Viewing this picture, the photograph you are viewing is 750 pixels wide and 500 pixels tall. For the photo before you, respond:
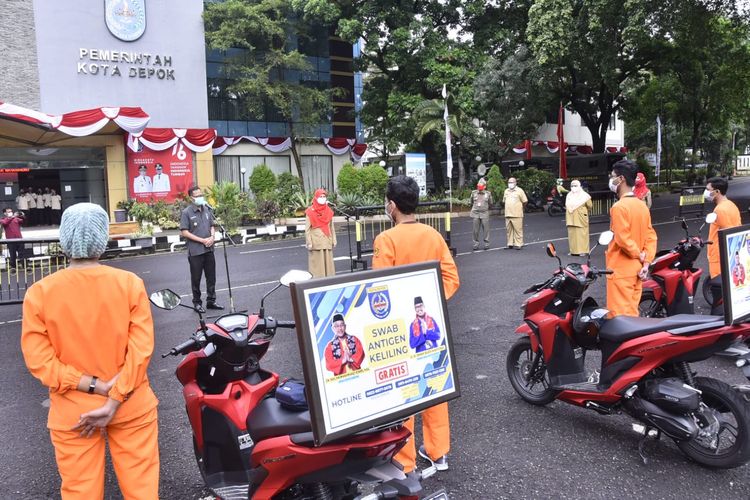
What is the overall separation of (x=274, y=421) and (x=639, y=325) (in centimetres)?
245

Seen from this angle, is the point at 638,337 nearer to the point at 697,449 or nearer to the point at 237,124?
the point at 697,449

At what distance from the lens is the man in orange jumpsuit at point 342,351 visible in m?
2.40

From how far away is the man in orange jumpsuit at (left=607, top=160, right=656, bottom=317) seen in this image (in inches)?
210

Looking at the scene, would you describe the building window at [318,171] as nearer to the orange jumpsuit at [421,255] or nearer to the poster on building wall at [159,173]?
the poster on building wall at [159,173]

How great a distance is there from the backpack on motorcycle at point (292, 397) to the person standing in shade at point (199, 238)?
20.4ft

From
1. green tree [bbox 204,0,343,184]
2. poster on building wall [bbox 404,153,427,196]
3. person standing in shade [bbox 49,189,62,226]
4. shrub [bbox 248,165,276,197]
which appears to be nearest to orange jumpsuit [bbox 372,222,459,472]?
poster on building wall [bbox 404,153,427,196]

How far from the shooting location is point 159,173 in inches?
1017

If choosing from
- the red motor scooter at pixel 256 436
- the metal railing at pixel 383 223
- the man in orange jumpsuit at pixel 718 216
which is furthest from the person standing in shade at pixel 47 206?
the red motor scooter at pixel 256 436

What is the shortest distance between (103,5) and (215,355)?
25552mm

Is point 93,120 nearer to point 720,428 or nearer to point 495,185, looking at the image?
point 495,185

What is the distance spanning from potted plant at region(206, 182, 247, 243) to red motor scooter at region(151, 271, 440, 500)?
51.4 feet

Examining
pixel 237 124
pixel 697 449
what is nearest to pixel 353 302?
pixel 697 449

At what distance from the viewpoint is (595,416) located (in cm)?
470

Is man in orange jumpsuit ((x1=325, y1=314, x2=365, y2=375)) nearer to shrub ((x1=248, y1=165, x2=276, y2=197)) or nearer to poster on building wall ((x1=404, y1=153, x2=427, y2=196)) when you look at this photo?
poster on building wall ((x1=404, y1=153, x2=427, y2=196))
